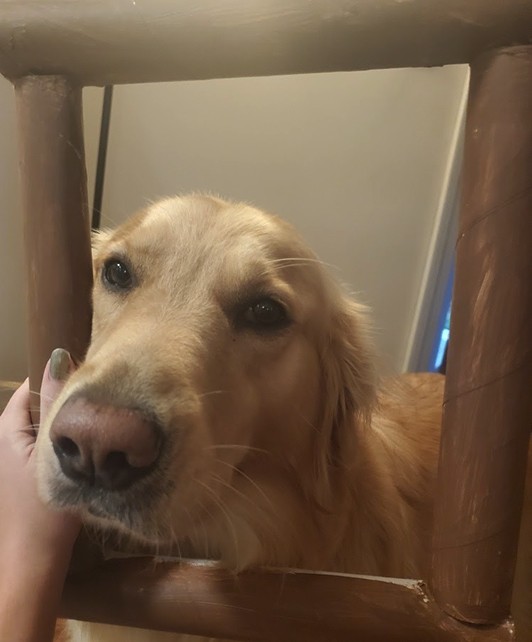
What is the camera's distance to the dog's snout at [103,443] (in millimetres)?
734

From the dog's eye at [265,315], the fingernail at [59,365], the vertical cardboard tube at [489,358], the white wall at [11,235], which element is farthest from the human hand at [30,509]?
the white wall at [11,235]

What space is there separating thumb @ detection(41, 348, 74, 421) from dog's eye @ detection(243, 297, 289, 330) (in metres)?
0.35

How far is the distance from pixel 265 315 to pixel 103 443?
1.56ft

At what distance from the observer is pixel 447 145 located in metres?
2.71

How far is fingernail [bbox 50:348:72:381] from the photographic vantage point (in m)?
0.88

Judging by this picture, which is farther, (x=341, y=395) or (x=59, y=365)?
(x=341, y=395)

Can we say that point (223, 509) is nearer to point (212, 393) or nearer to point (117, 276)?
point (212, 393)

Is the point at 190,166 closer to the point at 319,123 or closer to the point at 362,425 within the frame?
the point at 319,123

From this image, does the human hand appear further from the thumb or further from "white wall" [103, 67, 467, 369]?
"white wall" [103, 67, 467, 369]

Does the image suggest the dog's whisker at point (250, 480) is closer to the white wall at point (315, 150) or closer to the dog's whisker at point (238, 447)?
the dog's whisker at point (238, 447)

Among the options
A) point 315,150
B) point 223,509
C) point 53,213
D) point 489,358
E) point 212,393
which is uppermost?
point 315,150

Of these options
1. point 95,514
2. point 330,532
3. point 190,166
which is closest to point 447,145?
point 190,166

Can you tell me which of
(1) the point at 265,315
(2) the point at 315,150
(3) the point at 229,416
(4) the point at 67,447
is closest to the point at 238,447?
(3) the point at 229,416

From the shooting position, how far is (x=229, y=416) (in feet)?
3.35
